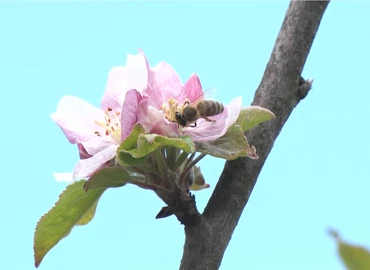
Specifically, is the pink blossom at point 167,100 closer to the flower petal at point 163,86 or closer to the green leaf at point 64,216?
the flower petal at point 163,86

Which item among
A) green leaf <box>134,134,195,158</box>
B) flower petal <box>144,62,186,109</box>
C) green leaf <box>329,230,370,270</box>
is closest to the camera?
green leaf <box>329,230,370,270</box>

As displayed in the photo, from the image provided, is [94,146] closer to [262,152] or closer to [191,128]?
[191,128]

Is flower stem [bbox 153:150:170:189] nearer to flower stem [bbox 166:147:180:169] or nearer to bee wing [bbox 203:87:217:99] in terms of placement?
flower stem [bbox 166:147:180:169]

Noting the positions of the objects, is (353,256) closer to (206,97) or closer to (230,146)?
(230,146)

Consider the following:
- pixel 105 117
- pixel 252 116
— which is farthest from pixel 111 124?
pixel 252 116

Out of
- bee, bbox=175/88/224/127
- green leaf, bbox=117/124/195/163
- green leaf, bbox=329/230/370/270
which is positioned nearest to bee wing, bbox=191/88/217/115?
Result: bee, bbox=175/88/224/127

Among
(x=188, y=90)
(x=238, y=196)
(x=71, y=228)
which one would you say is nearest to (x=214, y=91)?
(x=188, y=90)

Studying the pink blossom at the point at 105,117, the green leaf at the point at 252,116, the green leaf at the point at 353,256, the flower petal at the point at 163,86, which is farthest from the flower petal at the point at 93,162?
the green leaf at the point at 353,256

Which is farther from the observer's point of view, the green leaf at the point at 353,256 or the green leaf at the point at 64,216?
the green leaf at the point at 64,216
